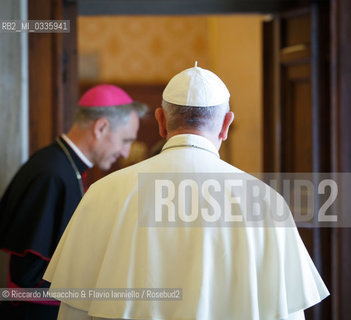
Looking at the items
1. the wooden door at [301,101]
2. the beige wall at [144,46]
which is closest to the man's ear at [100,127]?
the wooden door at [301,101]

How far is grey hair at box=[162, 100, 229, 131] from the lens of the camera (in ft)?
6.70

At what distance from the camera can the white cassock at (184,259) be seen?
6.23ft

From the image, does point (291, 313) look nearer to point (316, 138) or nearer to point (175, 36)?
point (316, 138)

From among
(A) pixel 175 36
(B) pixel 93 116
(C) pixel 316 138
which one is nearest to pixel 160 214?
(B) pixel 93 116

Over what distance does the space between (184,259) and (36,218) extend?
4.31ft

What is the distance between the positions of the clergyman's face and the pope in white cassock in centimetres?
133

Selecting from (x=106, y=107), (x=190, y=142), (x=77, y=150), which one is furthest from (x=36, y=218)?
(x=190, y=142)

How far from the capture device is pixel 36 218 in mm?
3043

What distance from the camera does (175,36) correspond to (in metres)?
9.31

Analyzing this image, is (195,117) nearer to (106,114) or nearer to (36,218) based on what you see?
(36,218)

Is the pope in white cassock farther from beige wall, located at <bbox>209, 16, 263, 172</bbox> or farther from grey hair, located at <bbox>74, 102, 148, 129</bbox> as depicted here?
beige wall, located at <bbox>209, 16, 263, 172</bbox>

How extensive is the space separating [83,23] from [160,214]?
7.67m

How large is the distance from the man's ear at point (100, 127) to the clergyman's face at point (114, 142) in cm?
2

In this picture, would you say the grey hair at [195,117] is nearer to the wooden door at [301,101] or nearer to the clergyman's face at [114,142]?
the clergyman's face at [114,142]
